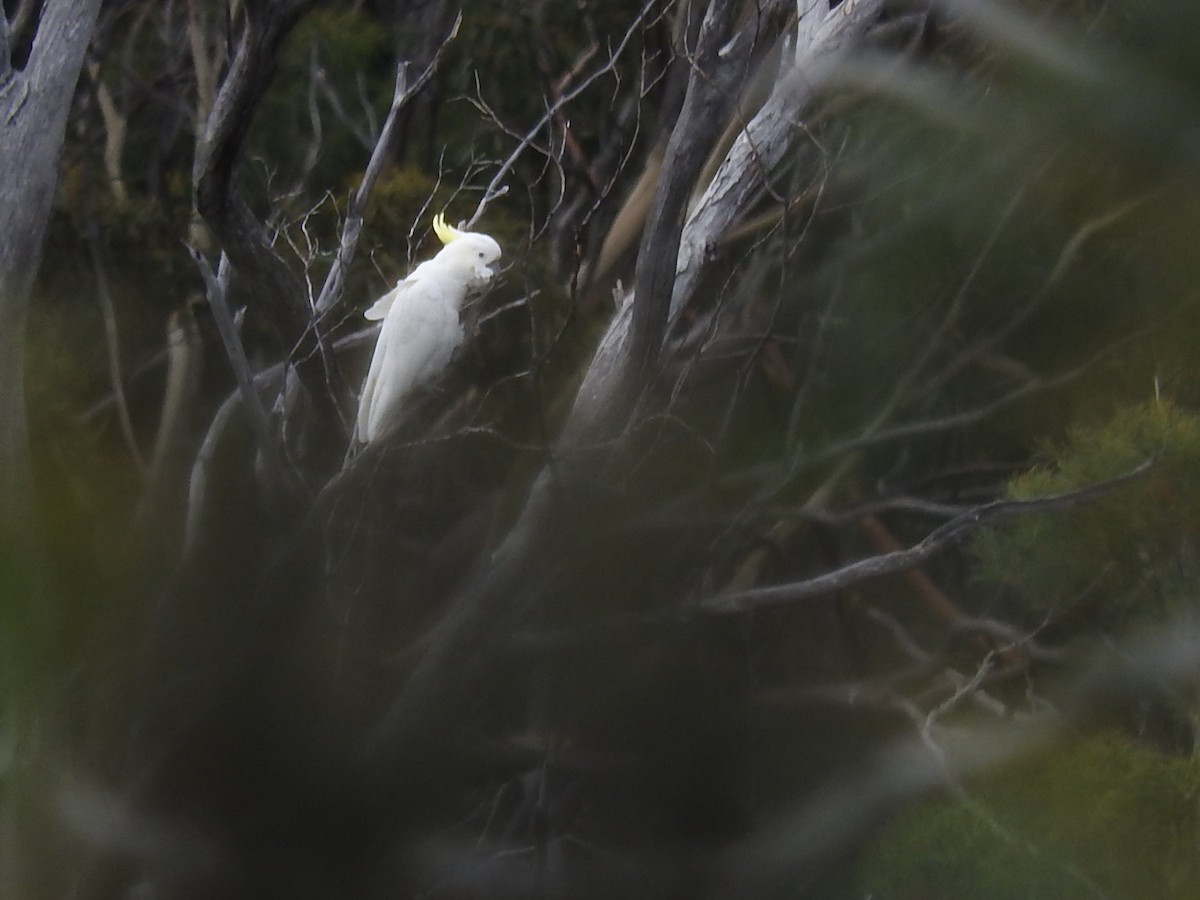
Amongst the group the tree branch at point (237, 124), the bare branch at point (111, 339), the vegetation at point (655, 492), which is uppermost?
the tree branch at point (237, 124)

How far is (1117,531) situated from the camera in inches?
70.2

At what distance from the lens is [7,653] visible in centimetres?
107

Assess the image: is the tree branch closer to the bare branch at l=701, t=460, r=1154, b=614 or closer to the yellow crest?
the yellow crest

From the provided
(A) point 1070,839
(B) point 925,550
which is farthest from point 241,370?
(A) point 1070,839

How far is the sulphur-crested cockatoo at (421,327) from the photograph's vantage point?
178cm

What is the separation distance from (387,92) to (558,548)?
1.36 m

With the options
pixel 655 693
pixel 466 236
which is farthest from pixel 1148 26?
pixel 655 693

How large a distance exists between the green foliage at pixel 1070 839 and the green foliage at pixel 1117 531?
21 cm

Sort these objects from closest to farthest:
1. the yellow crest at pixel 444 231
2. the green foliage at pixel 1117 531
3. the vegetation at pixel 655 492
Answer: the vegetation at pixel 655 492 → the green foliage at pixel 1117 531 → the yellow crest at pixel 444 231

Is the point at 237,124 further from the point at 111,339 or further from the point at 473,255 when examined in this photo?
the point at 111,339

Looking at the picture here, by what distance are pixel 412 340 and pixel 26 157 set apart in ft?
1.72

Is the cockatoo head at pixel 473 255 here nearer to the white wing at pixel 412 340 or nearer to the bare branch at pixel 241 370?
the white wing at pixel 412 340

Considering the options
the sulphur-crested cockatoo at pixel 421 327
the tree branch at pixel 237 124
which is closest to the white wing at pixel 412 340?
the sulphur-crested cockatoo at pixel 421 327

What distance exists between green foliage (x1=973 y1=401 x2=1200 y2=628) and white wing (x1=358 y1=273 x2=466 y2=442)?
30.4 inches
